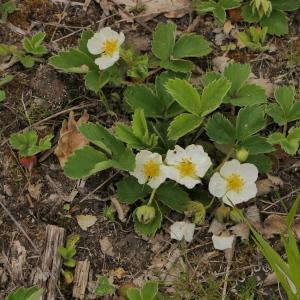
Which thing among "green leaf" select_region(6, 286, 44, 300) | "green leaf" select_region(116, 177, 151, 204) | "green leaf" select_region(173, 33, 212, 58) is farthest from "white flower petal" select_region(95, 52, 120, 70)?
"green leaf" select_region(6, 286, 44, 300)

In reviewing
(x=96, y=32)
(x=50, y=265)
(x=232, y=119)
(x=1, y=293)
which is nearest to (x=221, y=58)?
(x=232, y=119)

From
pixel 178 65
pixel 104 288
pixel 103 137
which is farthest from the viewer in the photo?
pixel 178 65

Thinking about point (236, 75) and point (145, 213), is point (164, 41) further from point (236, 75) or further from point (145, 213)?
point (145, 213)

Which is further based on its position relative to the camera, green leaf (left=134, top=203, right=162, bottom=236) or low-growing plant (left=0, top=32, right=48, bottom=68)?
low-growing plant (left=0, top=32, right=48, bottom=68)

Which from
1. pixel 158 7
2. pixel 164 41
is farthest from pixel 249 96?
pixel 158 7

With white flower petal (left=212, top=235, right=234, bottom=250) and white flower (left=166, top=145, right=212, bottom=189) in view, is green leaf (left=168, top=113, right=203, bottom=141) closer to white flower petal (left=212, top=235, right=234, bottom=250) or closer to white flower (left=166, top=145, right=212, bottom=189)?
white flower (left=166, top=145, right=212, bottom=189)

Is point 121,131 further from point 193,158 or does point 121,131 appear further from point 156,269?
point 156,269
